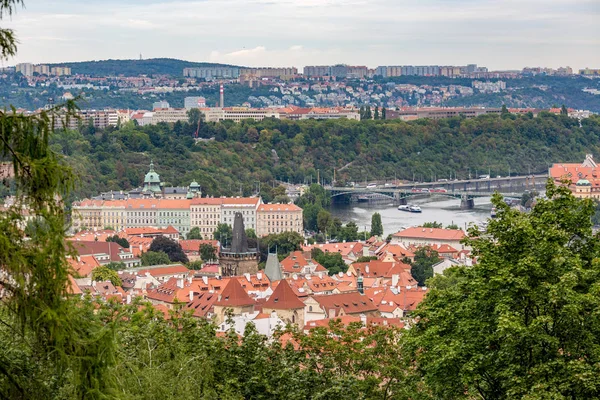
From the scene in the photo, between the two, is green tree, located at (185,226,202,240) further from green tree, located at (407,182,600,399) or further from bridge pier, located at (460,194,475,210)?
green tree, located at (407,182,600,399)

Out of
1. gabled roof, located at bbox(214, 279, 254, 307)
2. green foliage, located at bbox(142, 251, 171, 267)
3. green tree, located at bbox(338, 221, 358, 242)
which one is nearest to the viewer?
gabled roof, located at bbox(214, 279, 254, 307)

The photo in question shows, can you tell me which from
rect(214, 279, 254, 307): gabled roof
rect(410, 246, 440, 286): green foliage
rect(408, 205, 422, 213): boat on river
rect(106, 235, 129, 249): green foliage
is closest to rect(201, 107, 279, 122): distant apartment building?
rect(408, 205, 422, 213): boat on river

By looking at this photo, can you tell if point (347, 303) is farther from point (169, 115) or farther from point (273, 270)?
point (169, 115)

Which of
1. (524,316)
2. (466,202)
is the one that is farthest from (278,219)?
(524,316)

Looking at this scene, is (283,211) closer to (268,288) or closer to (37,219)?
(268,288)

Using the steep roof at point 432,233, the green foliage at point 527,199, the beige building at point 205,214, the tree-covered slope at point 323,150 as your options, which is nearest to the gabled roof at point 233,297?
the steep roof at point 432,233

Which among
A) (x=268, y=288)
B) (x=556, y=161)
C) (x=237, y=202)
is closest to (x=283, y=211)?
(x=237, y=202)

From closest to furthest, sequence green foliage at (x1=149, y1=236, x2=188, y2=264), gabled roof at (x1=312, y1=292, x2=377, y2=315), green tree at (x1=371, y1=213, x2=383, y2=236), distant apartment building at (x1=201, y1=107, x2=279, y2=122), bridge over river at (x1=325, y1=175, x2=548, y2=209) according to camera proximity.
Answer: gabled roof at (x1=312, y1=292, x2=377, y2=315)
green foliage at (x1=149, y1=236, x2=188, y2=264)
green tree at (x1=371, y1=213, x2=383, y2=236)
bridge over river at (x1=325, y1=175, x2=548, y2=209)
distant apartment building at (x1=201, y1=107, x2=279, y2=122)
